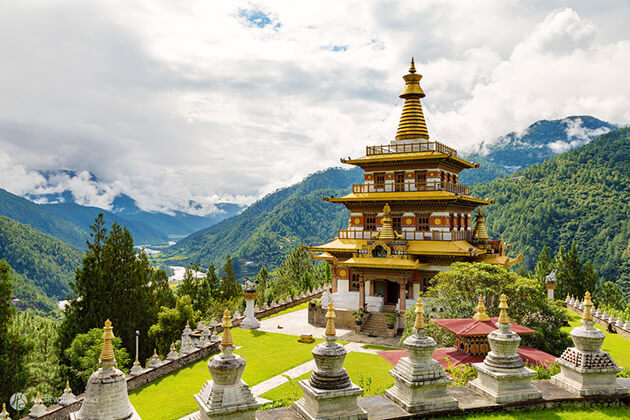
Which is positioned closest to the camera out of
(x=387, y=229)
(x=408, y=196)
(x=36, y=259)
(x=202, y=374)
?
(x=202, y=374)

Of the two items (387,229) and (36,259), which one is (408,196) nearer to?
(387,229)

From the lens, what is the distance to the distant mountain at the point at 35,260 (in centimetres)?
13412

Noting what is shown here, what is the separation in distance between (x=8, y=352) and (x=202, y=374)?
10126 mm

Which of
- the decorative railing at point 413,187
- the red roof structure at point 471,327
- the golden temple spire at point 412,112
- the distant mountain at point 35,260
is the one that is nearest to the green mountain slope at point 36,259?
the distant mountain at point 35,260

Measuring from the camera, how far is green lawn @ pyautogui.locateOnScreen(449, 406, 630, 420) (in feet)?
25.3

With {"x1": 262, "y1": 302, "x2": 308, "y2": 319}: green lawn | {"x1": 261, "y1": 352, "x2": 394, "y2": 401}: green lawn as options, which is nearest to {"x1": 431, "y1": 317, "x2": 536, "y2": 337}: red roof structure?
{"x1": 261, "y1": 352, "x2": 394, "y2": 401}: green lawn

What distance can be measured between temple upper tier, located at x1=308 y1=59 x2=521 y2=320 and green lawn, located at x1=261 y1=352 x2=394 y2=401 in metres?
7.35

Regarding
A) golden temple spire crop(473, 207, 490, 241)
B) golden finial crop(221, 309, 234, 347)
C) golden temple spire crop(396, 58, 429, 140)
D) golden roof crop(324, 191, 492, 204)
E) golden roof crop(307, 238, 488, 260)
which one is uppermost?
golden temple spire crop(396, 58, 429, 140)

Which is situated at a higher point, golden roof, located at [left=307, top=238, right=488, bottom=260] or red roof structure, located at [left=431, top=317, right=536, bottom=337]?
golden roof, located at [left=307, top=238, right=488, bottom=260]

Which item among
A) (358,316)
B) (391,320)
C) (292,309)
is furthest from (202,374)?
(292,309)

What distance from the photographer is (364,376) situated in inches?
734

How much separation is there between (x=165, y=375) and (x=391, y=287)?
1707 cm

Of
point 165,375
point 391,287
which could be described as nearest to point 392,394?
point 165,375

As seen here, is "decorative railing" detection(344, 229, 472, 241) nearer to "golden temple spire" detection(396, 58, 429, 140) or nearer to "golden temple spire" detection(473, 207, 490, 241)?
"golden temple spire" detection(473, 207, 490, 241)
